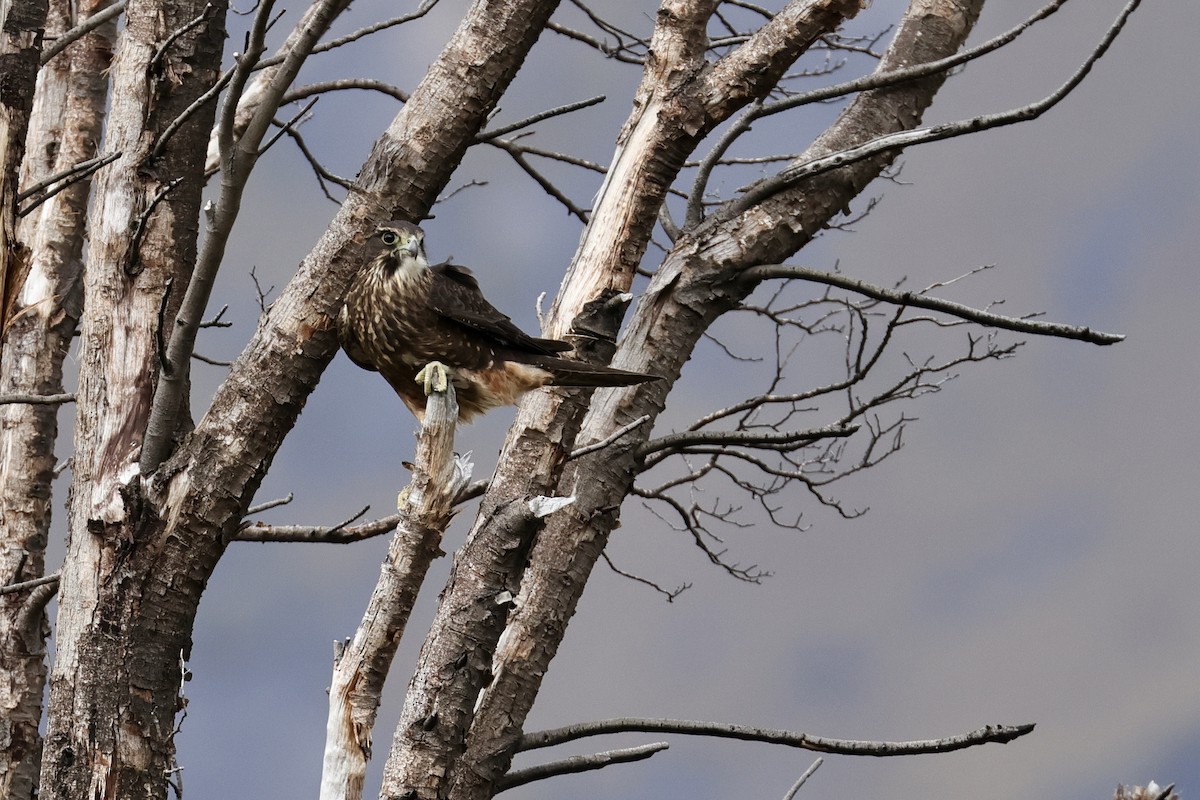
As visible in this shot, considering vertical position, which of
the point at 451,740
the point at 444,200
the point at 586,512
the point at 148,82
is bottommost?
the point at 451,740

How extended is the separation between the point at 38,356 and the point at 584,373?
3.45 meters

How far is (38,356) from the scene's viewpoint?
6293 mm

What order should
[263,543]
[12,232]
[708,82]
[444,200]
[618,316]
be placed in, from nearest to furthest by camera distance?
[12,232]
[618,316]
[708,82]
[263,543]
[444,200]

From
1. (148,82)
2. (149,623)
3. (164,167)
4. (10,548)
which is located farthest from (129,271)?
(10,548)

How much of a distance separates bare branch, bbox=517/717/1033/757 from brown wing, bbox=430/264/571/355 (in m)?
1.45

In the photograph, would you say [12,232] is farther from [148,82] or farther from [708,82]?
[708,82]

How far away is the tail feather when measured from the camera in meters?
4.27

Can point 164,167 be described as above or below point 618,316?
above

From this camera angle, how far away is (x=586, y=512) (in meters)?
4.79

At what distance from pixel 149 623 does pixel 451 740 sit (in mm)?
1108

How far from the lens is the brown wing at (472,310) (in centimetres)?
432

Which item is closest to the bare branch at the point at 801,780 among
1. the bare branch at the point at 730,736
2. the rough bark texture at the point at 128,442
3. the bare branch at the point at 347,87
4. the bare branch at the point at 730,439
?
the bare branch at the point at 730,736

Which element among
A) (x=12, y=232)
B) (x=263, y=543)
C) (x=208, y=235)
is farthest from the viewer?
(x=263, y=543)

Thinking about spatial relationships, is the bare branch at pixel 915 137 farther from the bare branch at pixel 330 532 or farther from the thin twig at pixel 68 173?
the thin twig at pixel 68 173
